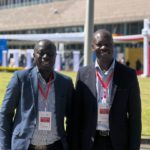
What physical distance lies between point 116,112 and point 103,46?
513 millimetres

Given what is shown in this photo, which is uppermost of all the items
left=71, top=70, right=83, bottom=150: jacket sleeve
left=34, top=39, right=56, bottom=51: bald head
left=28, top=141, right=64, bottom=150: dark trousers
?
left=34, top=39, right=56, bottom=51: bald head

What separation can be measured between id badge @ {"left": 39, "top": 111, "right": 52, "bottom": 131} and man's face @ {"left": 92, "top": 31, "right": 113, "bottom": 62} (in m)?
0.59

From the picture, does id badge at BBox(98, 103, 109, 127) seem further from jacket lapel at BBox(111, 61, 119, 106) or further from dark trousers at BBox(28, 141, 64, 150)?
dark trousers at BBox(28, 141, 64, 150)

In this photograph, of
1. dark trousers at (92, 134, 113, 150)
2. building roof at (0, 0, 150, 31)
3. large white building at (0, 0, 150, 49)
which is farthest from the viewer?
large white building at (0, 0, 150, 49)

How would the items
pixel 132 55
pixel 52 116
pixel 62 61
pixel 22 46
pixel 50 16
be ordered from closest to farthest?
pixel 52 116
pixel 132 55
pixel 62 61
pixel 50 16
pixel 22 46

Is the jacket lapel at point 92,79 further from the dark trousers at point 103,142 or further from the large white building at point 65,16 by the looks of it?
the large white building at point 65,16

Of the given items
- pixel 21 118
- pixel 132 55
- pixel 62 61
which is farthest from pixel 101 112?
pixel 62 61

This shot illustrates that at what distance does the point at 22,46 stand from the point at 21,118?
63110 mm

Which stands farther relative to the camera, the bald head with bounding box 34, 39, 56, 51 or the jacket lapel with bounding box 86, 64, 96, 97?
the jacket lapel with bounding box 86, 64, 96, 97

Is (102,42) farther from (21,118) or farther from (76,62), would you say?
(76,62)

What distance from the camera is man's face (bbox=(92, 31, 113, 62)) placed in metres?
3.63

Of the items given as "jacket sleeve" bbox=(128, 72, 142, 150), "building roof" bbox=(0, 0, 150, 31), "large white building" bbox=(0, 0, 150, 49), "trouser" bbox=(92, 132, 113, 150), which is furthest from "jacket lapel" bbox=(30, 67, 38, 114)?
"large white building" bbox=(0, 0, 150, 49)

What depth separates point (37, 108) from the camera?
3623mm

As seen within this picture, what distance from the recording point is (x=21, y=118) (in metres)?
3.65
